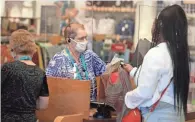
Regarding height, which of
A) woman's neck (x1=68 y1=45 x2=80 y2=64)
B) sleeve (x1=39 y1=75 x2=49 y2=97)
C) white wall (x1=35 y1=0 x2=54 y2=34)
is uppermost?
white wall (x1=35 y1=0 x2=54 y2=34)

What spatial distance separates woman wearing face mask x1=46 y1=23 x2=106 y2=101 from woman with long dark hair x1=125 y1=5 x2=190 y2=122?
919mm

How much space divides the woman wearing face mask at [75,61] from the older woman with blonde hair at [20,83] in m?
0.66

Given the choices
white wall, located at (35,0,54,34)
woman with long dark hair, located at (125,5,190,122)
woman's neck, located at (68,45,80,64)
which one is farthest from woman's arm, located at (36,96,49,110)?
white wall, located at (35,0,54,34)

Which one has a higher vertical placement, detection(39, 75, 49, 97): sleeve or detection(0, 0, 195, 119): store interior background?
detection(0, 0, 195, 119): store interior background

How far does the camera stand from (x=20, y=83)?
2736 millimetres

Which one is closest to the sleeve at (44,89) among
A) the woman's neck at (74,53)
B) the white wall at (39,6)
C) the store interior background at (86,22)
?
the woman's neck at (74,53)

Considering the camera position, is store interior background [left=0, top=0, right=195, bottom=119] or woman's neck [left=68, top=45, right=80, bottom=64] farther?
store interior background [left=0, top=0, right=195, bottom=119]

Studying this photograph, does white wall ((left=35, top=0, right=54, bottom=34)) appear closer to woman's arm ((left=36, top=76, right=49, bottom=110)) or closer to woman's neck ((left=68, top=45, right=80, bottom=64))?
woman's neck ((left=68, top=45, right=80, bottom=64))

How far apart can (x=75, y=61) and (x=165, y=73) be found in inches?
46.1

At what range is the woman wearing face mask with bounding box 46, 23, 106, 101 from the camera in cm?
353

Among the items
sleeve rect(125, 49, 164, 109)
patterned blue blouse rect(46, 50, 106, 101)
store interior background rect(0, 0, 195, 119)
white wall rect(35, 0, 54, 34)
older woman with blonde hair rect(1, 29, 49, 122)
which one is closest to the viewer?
sleeve rect(125, 49, 164, 109)

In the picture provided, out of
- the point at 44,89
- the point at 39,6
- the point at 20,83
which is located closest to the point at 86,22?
the point at 39,6

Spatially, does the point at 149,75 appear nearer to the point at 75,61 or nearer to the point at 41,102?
the point at 41,102

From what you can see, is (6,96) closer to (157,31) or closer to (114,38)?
(157,31)
